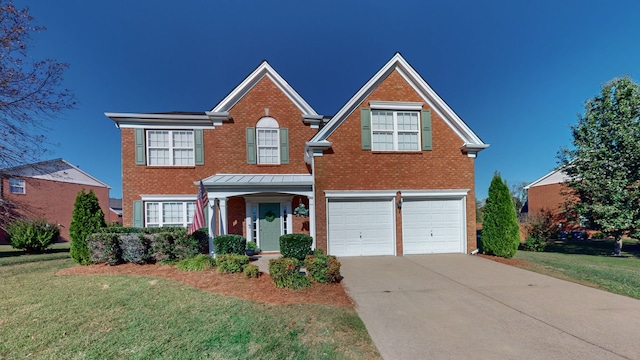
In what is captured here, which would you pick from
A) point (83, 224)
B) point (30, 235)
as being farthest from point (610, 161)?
point (30, 235)

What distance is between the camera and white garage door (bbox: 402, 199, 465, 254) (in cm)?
1009

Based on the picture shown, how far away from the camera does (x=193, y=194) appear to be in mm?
11203

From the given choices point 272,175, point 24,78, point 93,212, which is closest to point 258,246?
point 272,175

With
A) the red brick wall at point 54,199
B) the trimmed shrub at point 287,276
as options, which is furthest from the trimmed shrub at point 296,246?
the red brick wall at point 54,199

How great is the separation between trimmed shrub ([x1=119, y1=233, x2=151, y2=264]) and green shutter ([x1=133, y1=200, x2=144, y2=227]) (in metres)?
2.85

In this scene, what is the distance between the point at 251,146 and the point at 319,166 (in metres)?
3.84

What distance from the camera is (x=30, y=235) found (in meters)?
12.3

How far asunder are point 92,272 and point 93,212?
2620mm

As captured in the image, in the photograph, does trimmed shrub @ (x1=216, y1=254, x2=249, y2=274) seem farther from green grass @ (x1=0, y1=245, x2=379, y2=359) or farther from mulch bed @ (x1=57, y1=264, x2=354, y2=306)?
green grass @ (x1=0, y1=245, x2=379, y2=359)

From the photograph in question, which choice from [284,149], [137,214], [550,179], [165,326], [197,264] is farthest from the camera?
[550,179]

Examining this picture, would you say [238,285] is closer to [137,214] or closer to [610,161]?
[137,214]

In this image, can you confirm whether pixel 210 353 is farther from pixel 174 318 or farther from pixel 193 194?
pixel 193 194

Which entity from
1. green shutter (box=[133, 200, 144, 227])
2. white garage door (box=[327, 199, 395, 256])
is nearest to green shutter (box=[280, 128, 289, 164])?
white garage door (box=[327, 199, 395, 256])

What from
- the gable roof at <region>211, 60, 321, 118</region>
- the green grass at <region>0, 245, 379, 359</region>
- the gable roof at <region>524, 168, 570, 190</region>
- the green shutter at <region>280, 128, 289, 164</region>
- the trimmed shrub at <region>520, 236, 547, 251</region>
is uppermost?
the gable roof at <region>211, 60, 321, 118</region>
